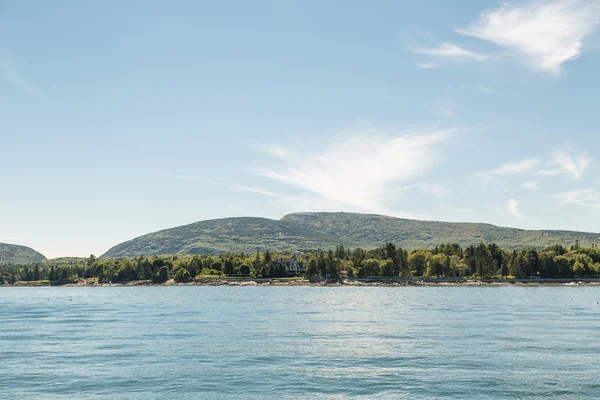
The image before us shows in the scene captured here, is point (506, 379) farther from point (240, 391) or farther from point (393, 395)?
point (240, 391)

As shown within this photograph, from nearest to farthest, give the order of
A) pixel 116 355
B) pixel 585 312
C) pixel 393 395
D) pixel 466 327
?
pixel 393 395
pixel 116 355
pixel 466 327
pixel 585 312

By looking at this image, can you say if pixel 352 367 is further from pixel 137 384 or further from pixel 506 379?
pixel 137 384

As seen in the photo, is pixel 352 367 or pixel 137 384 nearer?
pixel 137 384

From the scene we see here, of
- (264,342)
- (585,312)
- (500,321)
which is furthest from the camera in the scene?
(585,312)

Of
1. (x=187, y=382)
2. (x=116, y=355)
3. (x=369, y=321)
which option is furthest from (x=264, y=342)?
(x=369, y=321)

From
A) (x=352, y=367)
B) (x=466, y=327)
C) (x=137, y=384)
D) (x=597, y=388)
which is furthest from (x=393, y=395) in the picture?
(x=466, y=327)

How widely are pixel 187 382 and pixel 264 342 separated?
993 inches

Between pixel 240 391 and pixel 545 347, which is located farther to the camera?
pixel 545 347

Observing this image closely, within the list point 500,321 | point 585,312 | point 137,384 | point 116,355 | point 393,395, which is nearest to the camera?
point 393,395

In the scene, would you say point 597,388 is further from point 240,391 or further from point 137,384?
point 137,384

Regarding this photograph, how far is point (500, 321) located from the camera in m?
103

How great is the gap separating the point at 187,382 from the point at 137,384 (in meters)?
4.39

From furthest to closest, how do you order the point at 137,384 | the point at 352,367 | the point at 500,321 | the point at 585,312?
the point at 585,312 < the point at 500,321 < the point at 352,367 < the point at 137,384

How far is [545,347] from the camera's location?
71000 millimetres
